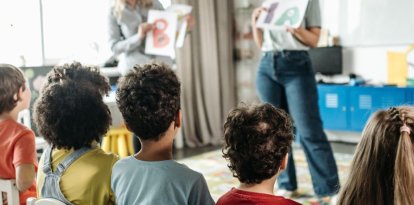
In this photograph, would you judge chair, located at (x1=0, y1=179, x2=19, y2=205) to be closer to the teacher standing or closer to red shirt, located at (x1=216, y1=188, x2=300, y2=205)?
red shirt, located at (x1=216, y1=188, x2=300, y2=205)

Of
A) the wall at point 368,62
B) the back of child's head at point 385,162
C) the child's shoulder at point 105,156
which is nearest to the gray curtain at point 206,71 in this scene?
the wall at point 368,62

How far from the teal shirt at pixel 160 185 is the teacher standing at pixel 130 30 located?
1471mm

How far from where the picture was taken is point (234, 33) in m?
5.27

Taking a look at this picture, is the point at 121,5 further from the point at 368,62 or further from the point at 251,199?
the point at 368,62

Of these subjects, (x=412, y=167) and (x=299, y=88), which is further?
(x=299, y=88)

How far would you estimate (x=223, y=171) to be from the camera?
3777 mm

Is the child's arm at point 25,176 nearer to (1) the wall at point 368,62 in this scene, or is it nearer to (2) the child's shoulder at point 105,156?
(2) the child's shoulder at point 105,156

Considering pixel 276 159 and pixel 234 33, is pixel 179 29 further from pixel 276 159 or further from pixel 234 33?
pixel 234 33

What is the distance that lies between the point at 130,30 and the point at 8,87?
3.70ft

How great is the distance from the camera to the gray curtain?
4766 mm

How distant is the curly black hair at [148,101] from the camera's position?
1.35m

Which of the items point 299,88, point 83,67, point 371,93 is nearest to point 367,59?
point 371,93

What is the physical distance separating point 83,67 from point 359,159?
2.98 feet

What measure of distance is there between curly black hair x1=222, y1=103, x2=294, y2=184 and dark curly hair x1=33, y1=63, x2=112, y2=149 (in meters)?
0.50
